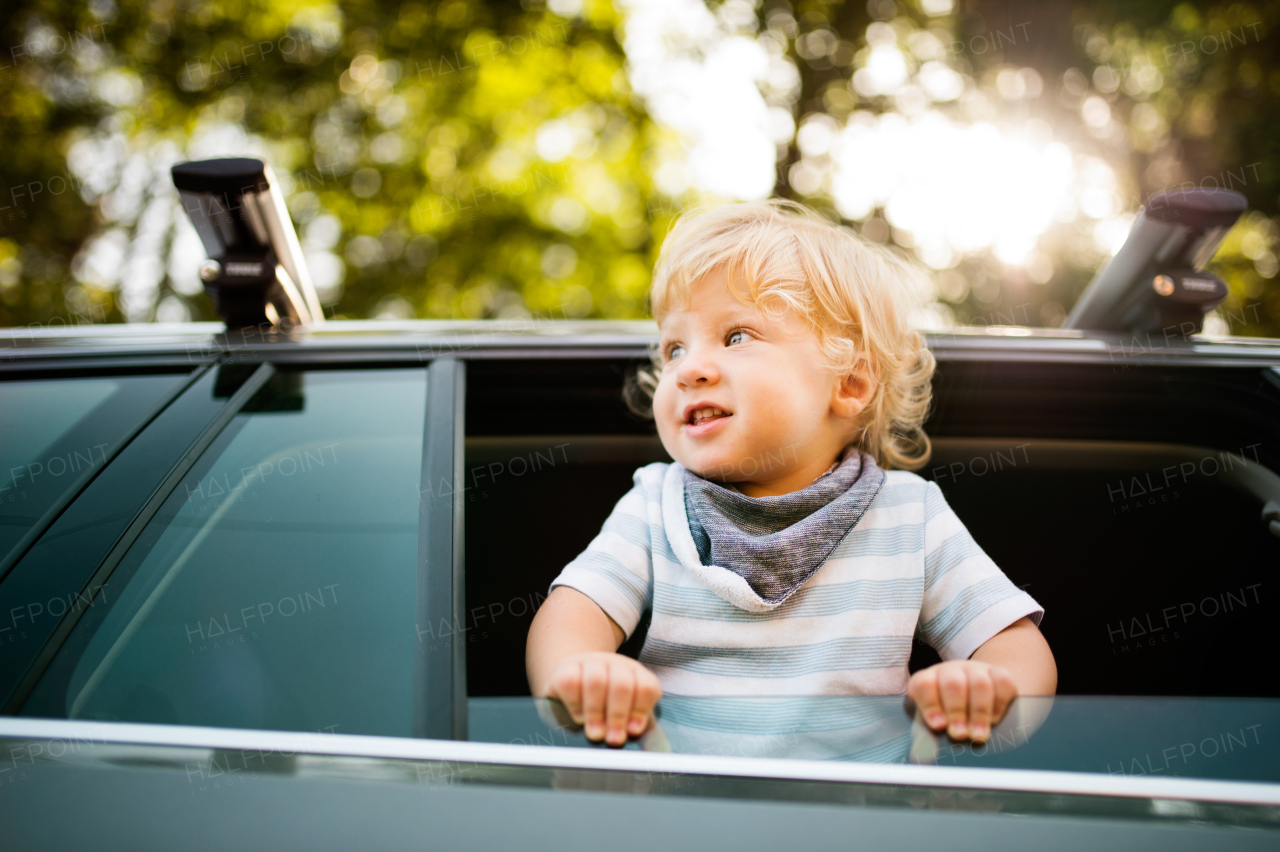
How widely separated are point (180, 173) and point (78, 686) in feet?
3.29

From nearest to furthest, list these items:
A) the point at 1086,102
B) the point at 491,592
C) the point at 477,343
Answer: the point at 477,343 → the point at 491,592 → the point at 1086,102

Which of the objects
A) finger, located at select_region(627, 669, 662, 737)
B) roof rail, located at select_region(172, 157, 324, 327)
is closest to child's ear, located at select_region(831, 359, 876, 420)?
finger, located at select_region(627, 669, 662, 737)

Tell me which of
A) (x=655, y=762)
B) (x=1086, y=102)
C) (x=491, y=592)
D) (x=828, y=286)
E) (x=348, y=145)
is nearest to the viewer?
(x=655, y=762)

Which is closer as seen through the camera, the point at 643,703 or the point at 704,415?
the point at 643,703

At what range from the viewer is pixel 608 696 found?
3.29ft

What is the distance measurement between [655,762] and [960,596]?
68 cm

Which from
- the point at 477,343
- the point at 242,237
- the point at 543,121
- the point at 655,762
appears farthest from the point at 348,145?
the point at 655,762

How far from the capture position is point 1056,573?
6.46 feet

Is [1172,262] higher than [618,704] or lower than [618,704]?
higher

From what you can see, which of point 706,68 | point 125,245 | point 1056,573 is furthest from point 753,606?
point 125,245

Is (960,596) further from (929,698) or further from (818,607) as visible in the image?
(929,698)

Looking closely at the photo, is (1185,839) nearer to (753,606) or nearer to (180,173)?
(753,606)

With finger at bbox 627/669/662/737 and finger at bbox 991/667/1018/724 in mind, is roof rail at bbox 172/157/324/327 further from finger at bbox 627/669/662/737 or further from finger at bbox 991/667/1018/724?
finger at bbox 991/667/1018/724

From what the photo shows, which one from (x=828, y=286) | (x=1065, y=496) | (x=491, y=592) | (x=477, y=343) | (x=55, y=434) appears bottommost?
(x=491, y=592)
